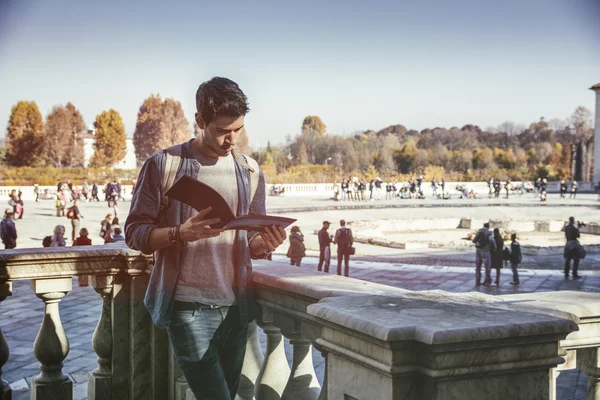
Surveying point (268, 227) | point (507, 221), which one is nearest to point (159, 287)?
point (268, 227)

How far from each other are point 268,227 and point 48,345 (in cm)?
157

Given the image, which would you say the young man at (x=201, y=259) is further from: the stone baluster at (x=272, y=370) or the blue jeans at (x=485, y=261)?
the blue jeans at (x=485, y=261)

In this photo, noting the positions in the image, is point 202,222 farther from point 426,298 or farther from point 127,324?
point 127,324

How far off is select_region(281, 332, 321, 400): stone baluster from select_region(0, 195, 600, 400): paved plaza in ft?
8.67

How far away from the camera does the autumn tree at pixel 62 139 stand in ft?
230

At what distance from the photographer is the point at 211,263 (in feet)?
7.88

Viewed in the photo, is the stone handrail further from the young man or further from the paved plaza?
the paved plaza

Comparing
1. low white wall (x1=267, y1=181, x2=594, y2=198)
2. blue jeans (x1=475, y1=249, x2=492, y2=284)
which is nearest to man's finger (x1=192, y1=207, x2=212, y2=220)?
blue jeans (x1=475, y1=249, x2=492, y2=284)

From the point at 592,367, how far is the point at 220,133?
1.48 meters

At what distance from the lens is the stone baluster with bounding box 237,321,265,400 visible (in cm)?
293

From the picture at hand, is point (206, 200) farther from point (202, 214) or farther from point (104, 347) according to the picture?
point (104, 347)

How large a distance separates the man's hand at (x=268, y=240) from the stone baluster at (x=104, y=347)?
122 centimetres

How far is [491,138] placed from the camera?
4210 inches

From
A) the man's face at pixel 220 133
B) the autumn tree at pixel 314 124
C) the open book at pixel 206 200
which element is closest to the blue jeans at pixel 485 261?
the man's face at pixel 220 133
